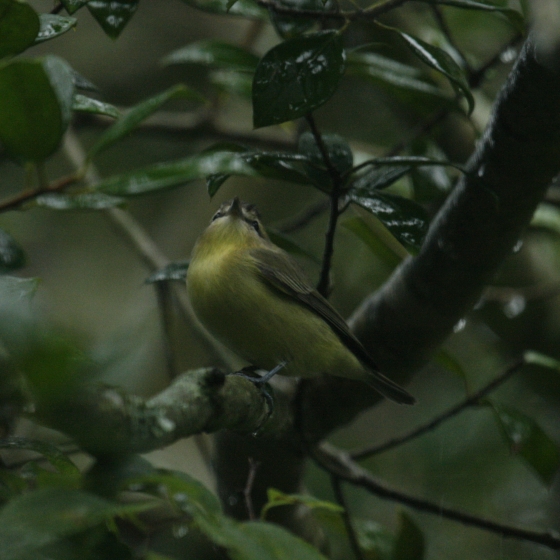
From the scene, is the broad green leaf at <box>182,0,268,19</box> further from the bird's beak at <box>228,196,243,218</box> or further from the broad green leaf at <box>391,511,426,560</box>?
the broad green leaf at <box>391,511,426,560</box>

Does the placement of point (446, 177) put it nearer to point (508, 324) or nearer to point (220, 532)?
point (508, 324)

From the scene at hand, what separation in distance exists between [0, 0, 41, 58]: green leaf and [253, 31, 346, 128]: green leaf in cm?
57

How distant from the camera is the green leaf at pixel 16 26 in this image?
151 cm

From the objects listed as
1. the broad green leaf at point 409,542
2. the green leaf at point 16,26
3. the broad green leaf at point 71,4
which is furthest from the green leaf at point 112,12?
the broad green leaf at point 409,542

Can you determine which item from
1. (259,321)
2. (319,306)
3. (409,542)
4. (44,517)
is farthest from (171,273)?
(44,517)

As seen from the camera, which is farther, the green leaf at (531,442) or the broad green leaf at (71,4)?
the green leaf at (531,442)

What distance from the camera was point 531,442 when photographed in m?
2.65

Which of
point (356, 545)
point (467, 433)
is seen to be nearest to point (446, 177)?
point (356, 545)

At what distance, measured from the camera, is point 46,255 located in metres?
6.50

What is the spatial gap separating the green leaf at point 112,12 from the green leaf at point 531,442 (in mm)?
1845

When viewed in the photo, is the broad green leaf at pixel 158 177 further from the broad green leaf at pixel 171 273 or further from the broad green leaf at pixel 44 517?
the broad green leaf at pixel 171 273

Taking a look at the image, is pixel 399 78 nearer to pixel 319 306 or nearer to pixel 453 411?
pixel 319 306

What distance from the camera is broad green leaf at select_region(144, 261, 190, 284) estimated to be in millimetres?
2539

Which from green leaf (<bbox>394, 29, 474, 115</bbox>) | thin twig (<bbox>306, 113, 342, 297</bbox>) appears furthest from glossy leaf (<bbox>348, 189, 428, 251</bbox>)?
green leaf (<bbox>394, 29, 474, 115</bbox>)
